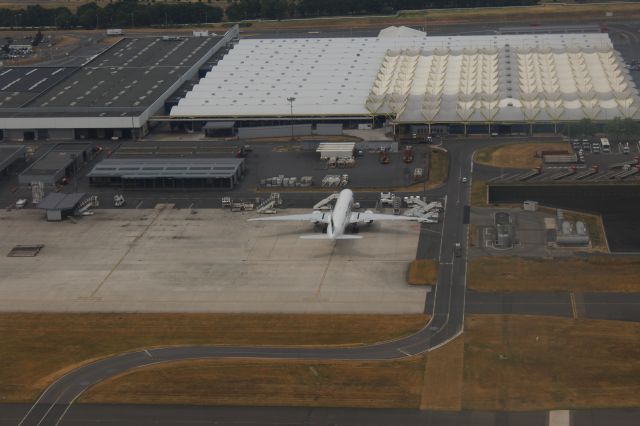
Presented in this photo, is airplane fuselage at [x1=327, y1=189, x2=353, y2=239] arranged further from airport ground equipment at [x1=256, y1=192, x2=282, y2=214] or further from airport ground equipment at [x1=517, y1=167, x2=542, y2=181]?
airport ground equipment at [x1=517, y1=167, x2=542, y2=181]

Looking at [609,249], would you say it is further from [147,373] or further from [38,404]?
[38,404]

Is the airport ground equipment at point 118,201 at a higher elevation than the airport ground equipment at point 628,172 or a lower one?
lower

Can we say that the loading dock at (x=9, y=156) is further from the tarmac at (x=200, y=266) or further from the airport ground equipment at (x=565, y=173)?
the airport ground equipment at (x=565, y=173)

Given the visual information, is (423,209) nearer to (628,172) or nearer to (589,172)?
(589,172)

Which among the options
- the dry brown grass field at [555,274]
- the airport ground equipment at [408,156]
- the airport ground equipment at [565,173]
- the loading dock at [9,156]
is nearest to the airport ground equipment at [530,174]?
the airport ground equipment at [565,173]

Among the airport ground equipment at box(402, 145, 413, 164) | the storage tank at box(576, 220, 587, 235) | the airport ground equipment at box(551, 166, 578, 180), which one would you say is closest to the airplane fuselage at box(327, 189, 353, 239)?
the airport ground equipment at box(402, 145, 413, 164)

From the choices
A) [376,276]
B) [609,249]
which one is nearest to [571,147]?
[609,249]
